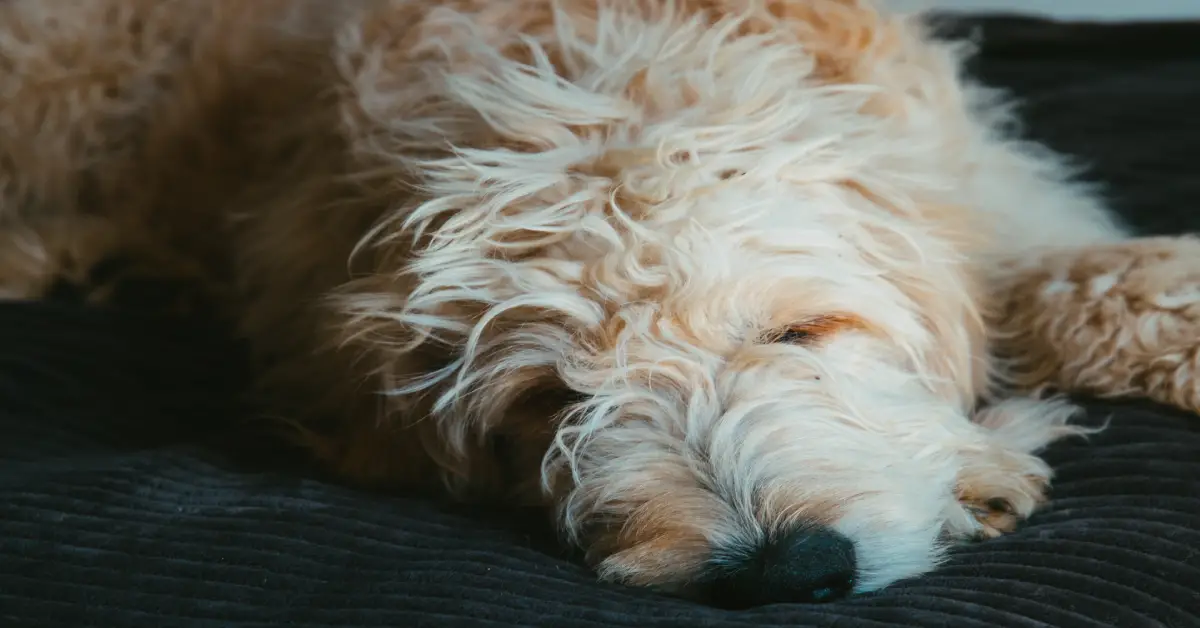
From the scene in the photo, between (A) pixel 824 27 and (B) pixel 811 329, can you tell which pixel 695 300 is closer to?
(B) pixel 811 329

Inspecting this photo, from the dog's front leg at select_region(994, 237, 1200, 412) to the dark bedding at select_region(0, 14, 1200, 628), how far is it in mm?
50

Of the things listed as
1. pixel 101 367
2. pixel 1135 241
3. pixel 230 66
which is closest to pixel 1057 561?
pixel 1135 241

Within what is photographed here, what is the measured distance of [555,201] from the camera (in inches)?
50.0

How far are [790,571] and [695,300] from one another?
0.30 meters

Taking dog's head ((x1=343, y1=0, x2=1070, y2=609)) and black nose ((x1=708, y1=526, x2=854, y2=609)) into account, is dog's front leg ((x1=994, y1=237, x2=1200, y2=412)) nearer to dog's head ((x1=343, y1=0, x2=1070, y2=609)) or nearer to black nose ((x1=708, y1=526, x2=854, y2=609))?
dog's head ((x1=343, y1=0, x2=1070, y2=609))

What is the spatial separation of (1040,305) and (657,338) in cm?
58

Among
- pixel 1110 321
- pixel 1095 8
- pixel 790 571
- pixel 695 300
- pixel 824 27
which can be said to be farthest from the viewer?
pixel 1095 8

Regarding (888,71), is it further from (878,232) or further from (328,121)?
(328,121)

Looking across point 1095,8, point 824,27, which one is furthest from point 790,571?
point 1095,8

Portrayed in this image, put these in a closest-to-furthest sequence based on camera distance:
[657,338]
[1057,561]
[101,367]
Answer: [1057,561] < [657,338] < [101,367]

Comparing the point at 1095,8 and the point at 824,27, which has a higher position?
the point at 824,27

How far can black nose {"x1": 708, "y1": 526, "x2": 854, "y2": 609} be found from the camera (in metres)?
1.09

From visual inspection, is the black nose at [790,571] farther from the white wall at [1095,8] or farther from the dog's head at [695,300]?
the white wall at [1095,8]

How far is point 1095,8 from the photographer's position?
3.14 m
